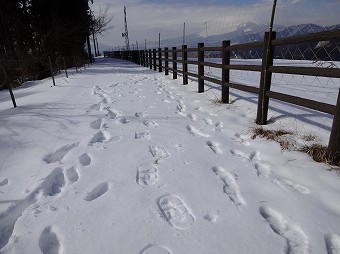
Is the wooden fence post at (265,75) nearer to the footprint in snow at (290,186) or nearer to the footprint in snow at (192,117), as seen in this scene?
the footprint in snow at (192,117)

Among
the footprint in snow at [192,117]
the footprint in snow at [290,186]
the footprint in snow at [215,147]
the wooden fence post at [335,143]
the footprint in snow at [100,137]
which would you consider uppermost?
the wooden fence post at [335,143]

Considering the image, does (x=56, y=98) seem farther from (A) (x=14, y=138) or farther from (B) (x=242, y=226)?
(B) (x=242, y=226)

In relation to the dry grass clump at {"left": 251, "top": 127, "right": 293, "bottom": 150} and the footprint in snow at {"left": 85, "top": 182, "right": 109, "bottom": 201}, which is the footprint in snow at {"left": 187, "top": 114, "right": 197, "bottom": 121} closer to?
the dry grass clump at {"left": 251, "top": 127, "right": 293, "bottom": 150}

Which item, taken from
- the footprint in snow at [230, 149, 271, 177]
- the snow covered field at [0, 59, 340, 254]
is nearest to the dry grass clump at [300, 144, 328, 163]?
the snow covered field at [0, 59, 340, 254]

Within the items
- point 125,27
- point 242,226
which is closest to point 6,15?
point 242,226

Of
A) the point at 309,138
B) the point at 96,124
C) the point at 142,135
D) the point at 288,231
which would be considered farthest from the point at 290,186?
the point at 96,124

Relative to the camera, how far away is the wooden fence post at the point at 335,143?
243 cm

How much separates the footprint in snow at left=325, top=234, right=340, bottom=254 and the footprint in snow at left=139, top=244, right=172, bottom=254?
100 cm

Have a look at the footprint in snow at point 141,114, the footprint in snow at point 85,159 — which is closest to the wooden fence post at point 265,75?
the footprint in snow at point 141,114

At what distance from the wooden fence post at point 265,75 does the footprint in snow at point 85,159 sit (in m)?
2.51

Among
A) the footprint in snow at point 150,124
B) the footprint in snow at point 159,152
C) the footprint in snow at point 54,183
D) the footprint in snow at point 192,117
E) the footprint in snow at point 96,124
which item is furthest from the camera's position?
the footprint in snow at point 192,117

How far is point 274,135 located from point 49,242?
108 inches

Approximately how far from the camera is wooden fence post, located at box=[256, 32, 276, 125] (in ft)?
11.7

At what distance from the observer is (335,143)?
97.2 inches
